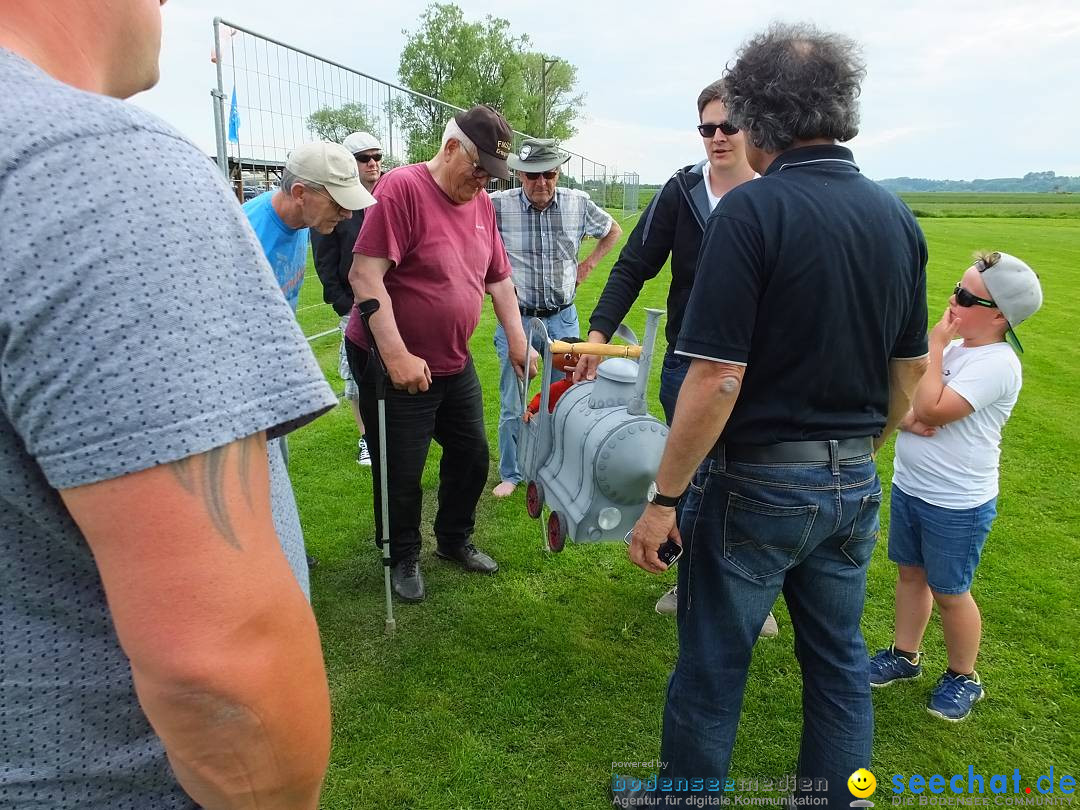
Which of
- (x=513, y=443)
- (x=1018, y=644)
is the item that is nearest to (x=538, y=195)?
(x=513, y=443)

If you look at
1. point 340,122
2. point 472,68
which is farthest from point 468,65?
point 340,122

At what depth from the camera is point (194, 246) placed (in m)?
0.58

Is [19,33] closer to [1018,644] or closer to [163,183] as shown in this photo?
[163,183]

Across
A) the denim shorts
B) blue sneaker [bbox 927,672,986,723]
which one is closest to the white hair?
the denim shorts

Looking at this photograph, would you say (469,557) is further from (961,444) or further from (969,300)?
(969,300)

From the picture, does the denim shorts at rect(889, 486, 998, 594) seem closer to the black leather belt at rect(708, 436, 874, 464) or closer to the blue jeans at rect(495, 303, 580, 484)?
the black leather belt at rect(708, 436, 874, 464)

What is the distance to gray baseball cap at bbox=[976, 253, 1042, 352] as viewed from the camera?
104 inches

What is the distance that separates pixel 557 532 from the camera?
309cm

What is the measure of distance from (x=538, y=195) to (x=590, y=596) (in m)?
3.01

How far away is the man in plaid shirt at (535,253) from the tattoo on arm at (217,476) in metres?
4.33

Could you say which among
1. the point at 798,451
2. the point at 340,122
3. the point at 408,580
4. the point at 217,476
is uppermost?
the point at 340,122

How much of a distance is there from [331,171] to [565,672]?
260cm

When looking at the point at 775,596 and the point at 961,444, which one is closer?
the point at 775,596

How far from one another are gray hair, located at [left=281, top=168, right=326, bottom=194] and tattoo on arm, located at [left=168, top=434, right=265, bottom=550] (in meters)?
2.98
